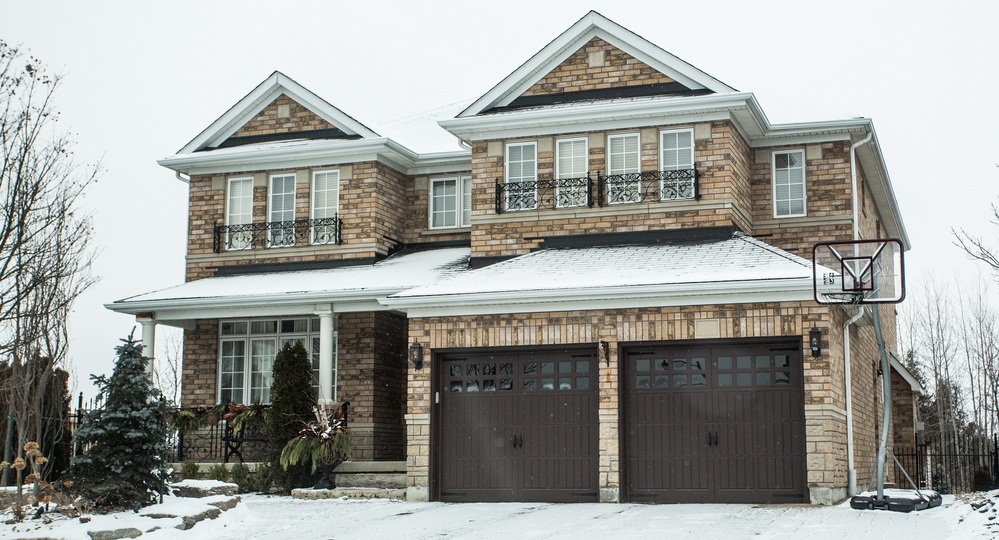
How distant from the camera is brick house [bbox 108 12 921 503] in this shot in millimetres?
15891

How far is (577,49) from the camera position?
64.8ft

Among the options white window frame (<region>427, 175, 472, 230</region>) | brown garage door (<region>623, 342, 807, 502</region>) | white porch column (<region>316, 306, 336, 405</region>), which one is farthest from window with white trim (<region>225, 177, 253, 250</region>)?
brown garage door (<region>623, 342, 807, 502</region>)

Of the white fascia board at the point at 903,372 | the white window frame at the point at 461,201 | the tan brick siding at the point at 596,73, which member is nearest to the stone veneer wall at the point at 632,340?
the tan brick siding at the point at 596,73

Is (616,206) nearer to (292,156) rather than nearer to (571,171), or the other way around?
(571,171)

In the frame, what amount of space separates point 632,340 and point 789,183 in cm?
541

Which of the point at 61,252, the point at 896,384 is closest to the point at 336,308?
the point at 61,252

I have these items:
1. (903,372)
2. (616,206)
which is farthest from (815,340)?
(903,372)

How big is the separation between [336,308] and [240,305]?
179cm

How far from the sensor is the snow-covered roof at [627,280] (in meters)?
15.6

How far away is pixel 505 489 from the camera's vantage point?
16.8 metres

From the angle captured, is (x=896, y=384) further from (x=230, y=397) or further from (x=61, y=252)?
(x=61, y=252)

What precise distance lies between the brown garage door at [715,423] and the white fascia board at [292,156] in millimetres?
7068

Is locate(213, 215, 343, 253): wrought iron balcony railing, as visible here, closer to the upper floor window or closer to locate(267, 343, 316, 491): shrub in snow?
locate(267, 343, 316, 491): shrub in snow

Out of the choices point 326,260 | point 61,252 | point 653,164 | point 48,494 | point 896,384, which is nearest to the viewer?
point 48,494
